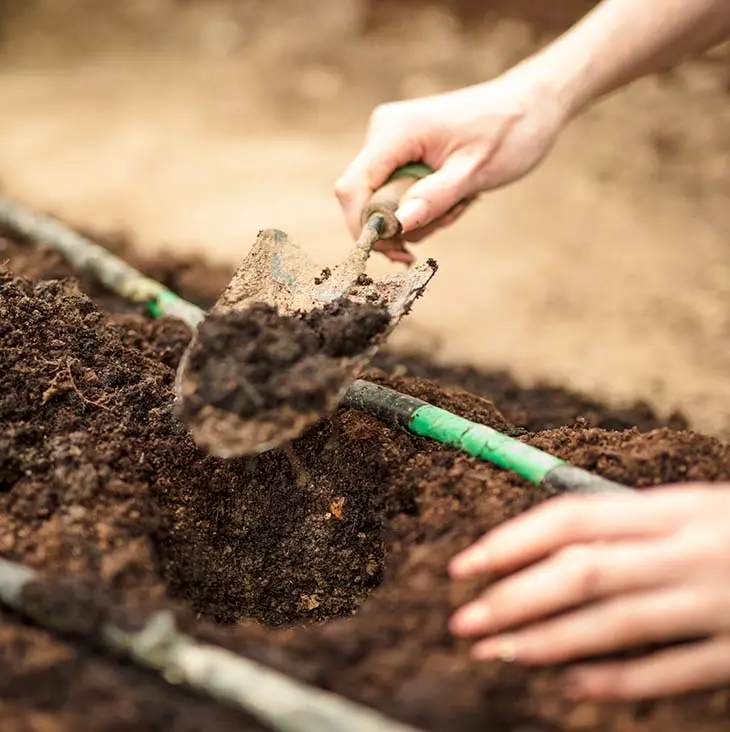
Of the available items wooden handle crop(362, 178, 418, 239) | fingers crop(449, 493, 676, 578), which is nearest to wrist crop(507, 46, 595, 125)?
wooden handle crop(362, 178, 418, 239)

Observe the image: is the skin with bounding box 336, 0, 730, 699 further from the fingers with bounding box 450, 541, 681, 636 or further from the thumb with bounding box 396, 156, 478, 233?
the thumb with bounding box 396, 156, 478, 233

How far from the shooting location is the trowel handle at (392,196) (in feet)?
5.09

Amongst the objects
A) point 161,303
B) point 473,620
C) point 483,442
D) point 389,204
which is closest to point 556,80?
point 389,204

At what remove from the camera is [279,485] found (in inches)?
52.0

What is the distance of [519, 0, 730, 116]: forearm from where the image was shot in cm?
169

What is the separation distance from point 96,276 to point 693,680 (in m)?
1.61

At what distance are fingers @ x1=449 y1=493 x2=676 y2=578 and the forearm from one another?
3.38 ft

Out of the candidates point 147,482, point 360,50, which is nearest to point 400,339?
point 147,482

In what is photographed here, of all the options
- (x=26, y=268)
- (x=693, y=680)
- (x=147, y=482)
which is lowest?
(x=693, y=680)

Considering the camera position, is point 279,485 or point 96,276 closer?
point 279,485

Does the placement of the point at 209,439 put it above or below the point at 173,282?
above

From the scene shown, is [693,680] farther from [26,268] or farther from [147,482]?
[26,268]

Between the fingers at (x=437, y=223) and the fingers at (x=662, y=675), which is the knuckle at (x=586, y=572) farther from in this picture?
the fingers at (x=437, y=223)

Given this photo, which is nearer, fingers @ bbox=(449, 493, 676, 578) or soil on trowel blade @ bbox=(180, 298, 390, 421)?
fingers @ bbox=(449, 493, 676, 578)
